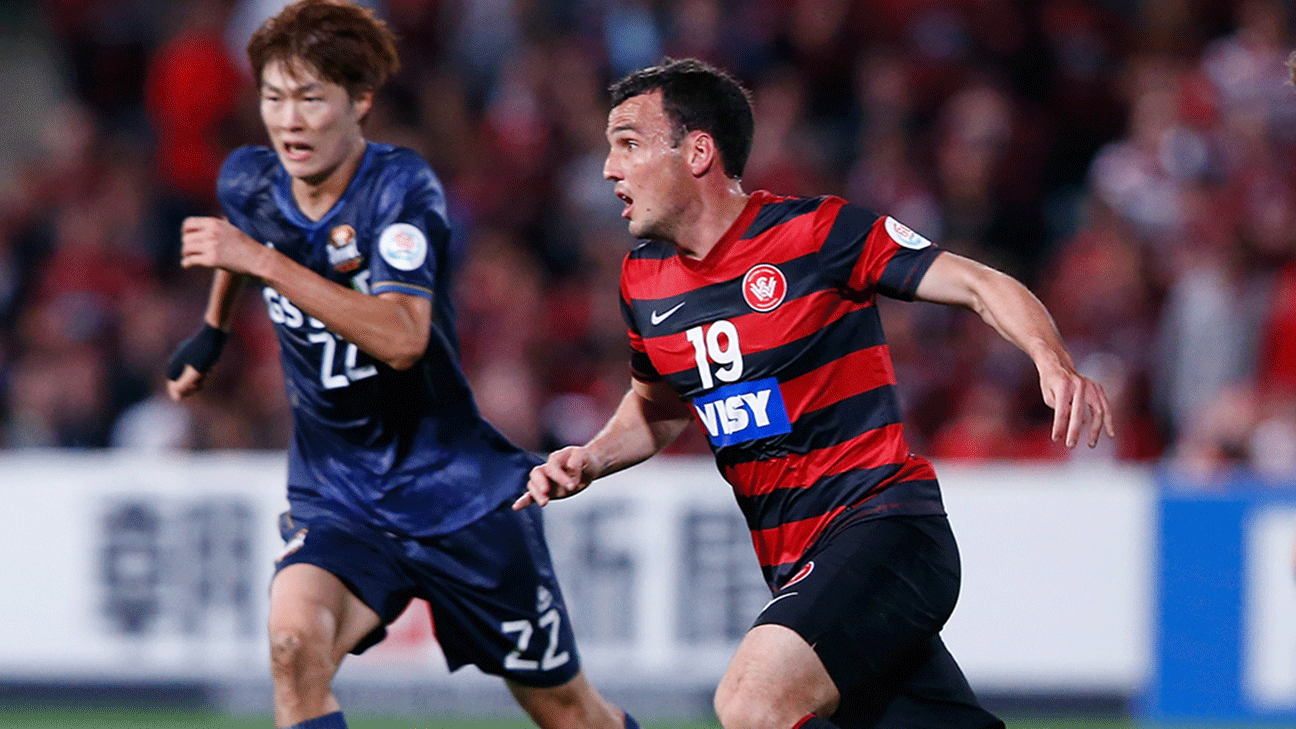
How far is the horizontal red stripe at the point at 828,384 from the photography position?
443 cm

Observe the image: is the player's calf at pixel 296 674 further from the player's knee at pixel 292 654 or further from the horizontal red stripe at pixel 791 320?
the horizontal red stripe at pixel 791 320

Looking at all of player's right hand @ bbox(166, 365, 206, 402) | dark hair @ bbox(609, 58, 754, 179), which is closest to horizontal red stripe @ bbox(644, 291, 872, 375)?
dark hair @ bbox(609, 58, 754, 179)

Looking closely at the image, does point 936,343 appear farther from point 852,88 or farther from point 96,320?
point 96,320

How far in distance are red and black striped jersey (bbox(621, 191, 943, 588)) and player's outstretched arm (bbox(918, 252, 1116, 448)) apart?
178 millimetres

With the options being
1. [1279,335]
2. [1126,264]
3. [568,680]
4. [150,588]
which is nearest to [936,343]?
[1126,264]

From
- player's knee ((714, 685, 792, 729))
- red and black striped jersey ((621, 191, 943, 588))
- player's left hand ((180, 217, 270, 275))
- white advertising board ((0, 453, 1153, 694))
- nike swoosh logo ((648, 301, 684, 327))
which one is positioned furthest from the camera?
white advertising board ((0, 453, 1153, 694))

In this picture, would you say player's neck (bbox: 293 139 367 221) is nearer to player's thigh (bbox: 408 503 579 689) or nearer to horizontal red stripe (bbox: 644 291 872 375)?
player's thigh (bbox: 408 503 579 689)

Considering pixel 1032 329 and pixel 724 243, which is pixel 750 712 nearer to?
pixel 1032 329

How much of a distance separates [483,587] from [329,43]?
1.68 m

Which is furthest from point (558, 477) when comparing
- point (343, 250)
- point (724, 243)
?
point (343, 250)

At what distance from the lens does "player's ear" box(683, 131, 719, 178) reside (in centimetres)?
464

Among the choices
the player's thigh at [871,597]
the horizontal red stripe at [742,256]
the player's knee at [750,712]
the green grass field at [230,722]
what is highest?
the horizontal red stripe at [742,256]

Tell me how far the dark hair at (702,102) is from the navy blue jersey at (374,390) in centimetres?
78

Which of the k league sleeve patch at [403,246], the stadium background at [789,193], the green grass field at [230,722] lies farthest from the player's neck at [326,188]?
the green grass field at [230,722]
